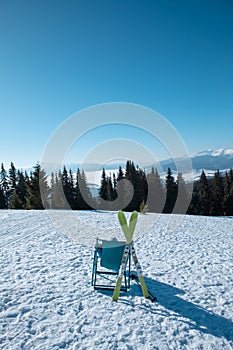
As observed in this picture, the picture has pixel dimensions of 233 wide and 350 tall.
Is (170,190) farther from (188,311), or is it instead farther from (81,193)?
(188,311)

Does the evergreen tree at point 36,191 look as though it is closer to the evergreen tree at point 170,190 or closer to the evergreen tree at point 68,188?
the evergreen tree at point 68,188

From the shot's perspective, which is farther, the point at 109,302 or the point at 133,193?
the point at 133,193

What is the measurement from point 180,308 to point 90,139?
8272 millimetres

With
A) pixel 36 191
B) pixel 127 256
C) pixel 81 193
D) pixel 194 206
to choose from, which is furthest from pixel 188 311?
pixel 194 206

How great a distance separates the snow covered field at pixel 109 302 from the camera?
366cm

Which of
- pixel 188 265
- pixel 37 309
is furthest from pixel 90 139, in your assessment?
pixel 37 309

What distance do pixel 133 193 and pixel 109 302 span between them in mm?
30223

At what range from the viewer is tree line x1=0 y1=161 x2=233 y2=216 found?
1293 inches

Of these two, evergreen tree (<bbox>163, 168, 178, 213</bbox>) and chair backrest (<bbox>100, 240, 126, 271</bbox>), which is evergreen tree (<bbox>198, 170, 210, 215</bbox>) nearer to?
evergreen tree (<bbox>163, 168, 178, 213</bbox>)

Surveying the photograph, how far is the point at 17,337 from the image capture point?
11.7 ft

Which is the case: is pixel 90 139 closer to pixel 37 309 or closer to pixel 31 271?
pixel 31 271

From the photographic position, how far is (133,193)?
1371 inches

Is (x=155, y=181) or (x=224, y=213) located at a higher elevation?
(x=155, y=181)

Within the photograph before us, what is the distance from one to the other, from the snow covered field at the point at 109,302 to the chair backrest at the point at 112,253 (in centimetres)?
66
